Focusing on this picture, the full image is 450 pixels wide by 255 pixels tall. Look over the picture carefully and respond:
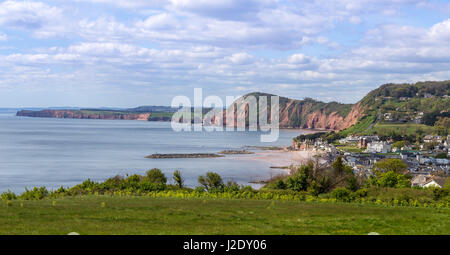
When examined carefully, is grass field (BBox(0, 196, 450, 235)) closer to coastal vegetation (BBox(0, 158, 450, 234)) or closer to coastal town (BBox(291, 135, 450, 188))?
coastal vegetation (BBox(0, 158, 450, 234))

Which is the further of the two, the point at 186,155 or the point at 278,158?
the point at 278,158

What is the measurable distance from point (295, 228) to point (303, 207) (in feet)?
13.8

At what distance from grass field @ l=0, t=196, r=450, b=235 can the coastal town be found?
3592 centimetres

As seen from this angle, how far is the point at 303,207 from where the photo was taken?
A: 16.9 meters

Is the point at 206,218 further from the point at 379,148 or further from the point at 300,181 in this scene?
the point at 379,148

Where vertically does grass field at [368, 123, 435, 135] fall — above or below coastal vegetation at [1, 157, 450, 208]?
above

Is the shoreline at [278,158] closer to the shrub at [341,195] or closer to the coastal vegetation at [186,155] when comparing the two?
the coastal vegetation at [186,155]

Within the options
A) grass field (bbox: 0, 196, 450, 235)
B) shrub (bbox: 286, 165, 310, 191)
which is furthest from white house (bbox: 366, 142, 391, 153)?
grass field (bbox: 0, 196, 450, 235)

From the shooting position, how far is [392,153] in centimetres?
9388

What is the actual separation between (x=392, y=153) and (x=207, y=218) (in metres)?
86.8

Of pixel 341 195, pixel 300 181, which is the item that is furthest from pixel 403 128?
pixel 341 195

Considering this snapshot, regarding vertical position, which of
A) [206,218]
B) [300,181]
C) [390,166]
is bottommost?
[390,166]

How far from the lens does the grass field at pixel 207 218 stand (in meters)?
12.0

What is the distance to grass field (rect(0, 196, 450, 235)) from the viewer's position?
39.4 feet
